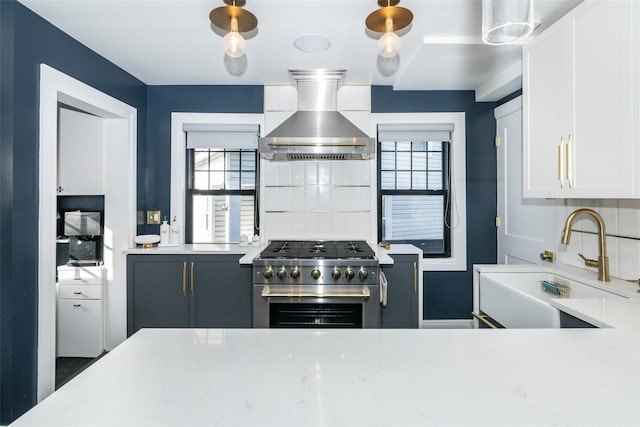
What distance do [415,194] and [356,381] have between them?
116 inches

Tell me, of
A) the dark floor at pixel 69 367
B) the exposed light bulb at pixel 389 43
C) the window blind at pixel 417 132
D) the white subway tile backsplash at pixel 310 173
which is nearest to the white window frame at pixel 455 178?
the window blind at pixel 417 132

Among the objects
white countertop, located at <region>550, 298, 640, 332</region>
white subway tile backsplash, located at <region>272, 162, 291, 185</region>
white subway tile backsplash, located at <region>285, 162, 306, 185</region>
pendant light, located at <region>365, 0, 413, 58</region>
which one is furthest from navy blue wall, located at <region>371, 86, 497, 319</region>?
white countertop, located at <region>550, 298, 640, 332</region>

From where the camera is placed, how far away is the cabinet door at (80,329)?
9.41ft

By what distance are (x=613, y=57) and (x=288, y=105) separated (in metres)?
2.46

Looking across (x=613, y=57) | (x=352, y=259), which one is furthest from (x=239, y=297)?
(x=613, y=57)

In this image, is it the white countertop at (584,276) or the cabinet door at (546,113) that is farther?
the cabinet door at (546,113)

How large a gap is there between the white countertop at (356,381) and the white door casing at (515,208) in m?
1.91

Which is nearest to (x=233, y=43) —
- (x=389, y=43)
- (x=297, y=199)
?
(x=389, y=43)

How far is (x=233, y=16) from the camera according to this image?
1.71 meters

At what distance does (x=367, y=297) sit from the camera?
241 centimetres

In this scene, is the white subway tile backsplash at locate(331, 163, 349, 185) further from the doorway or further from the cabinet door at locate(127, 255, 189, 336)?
the doorway

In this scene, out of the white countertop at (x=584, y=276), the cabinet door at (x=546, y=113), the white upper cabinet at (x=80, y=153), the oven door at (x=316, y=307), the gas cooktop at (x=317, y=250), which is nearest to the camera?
the white countertop at (x=584, y=276)

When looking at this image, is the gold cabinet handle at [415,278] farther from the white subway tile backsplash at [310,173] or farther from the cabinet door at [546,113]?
the white subway tile backsplash at [310,173]

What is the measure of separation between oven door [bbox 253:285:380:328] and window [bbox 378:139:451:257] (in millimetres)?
1162
